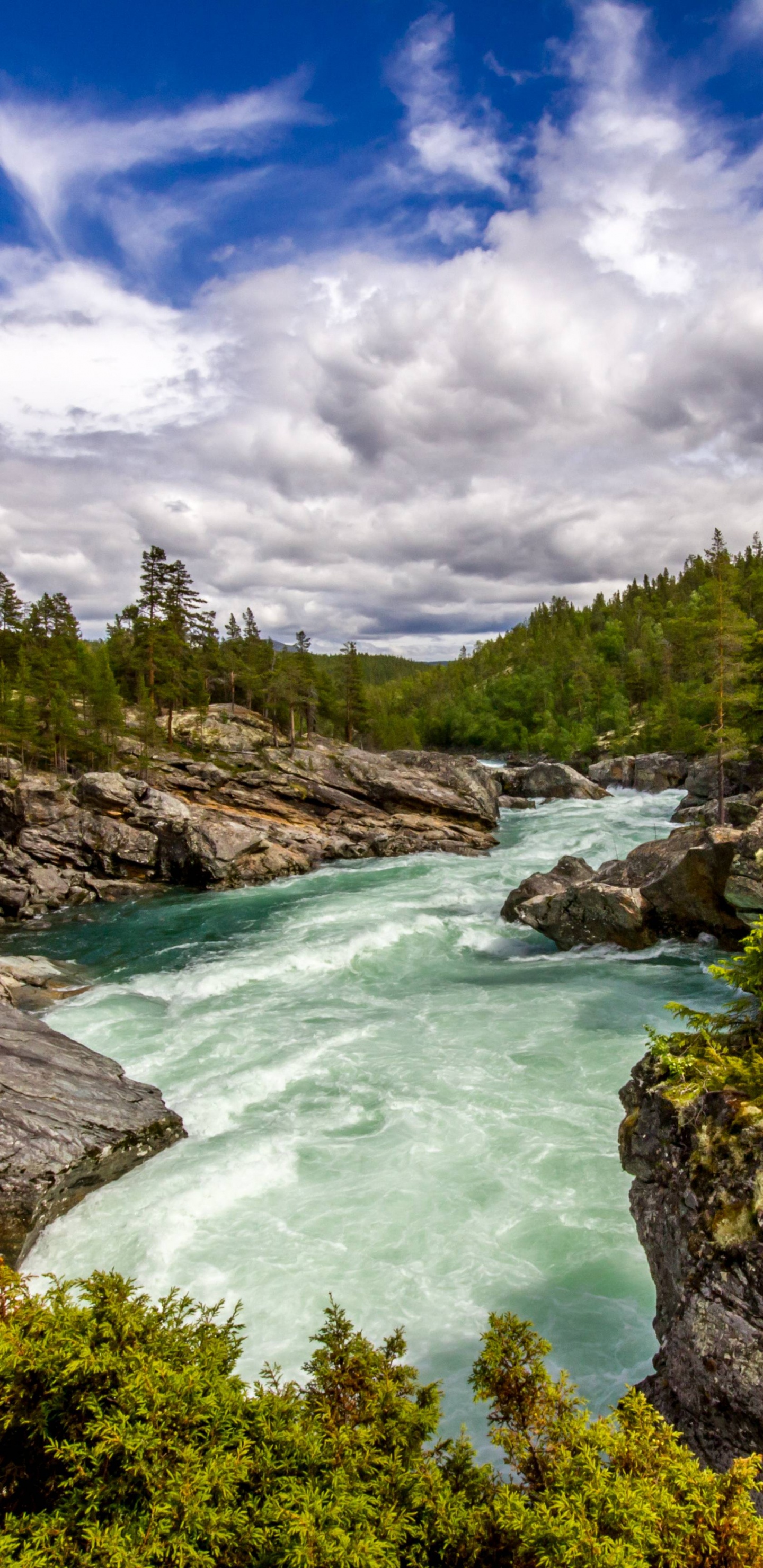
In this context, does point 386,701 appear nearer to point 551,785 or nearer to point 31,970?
point 551,785

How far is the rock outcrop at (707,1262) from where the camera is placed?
22.4 feet

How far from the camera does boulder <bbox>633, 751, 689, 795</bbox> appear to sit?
78125mm

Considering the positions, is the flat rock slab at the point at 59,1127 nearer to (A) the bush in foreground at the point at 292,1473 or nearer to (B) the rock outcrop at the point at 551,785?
(A) the bush in foreground at the point at 292,1473

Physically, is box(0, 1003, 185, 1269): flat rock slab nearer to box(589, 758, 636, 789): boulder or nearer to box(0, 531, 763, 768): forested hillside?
box(0, 531, 763, 768): forested hillside

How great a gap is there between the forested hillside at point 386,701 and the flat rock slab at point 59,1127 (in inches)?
1364

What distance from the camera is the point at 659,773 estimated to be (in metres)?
78.7

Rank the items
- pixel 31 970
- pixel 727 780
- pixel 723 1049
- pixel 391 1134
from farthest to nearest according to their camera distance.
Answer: pixel 727 780, pixel 31 970, pixel 391 1134, pixel 723 1049

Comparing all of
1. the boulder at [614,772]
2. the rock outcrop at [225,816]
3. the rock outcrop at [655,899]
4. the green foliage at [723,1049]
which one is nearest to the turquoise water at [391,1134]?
the rock outcrop at [655,899]

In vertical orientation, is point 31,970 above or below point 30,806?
below

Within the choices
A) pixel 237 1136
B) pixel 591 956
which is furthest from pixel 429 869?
pixel 237 1136

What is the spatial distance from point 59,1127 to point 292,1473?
11021 millimetres

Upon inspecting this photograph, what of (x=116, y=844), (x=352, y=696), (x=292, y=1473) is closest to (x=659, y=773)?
(x=352, y=696)

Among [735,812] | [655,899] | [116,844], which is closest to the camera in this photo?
[655,899]

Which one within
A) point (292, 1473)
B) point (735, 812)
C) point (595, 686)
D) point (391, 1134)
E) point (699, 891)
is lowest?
point (391, 1134)
